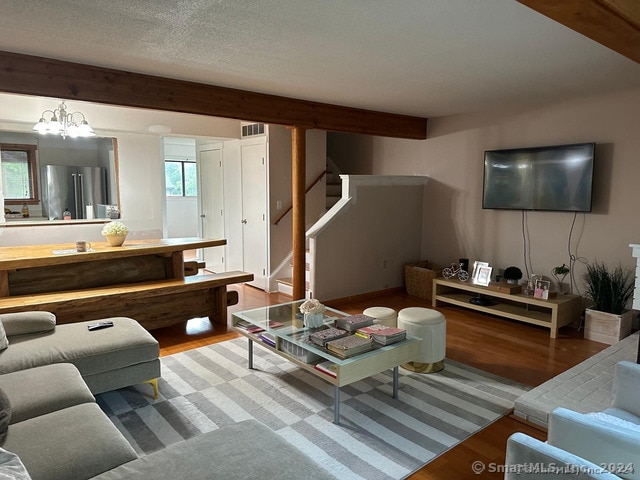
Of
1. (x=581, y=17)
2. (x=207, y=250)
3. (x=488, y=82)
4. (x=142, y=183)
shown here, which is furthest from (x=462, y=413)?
(x=207, y=250)

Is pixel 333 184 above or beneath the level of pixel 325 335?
above

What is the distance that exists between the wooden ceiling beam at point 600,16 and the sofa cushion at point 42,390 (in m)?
2.58

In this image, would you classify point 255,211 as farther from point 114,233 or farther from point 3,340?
point 3,340

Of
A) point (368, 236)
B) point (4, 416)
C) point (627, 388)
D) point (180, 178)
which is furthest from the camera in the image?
point (180, 178)

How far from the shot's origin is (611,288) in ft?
13.9

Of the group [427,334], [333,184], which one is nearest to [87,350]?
[427,334]

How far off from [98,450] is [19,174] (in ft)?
16.8

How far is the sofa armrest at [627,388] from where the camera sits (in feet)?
6.71

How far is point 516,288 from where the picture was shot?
4.82 meters

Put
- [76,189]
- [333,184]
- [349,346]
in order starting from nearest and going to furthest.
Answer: [349,346] < [76,189] < [333,184]

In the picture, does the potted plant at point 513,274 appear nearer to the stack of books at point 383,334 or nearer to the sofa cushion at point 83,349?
the stack of books at point 383,334

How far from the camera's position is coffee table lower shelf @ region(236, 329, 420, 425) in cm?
263

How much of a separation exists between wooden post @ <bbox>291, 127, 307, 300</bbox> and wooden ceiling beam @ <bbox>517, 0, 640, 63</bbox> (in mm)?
3270

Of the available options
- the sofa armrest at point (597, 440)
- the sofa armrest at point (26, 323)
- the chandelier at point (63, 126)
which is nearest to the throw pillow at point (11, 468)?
the sofa armrest at point (26, 323)
